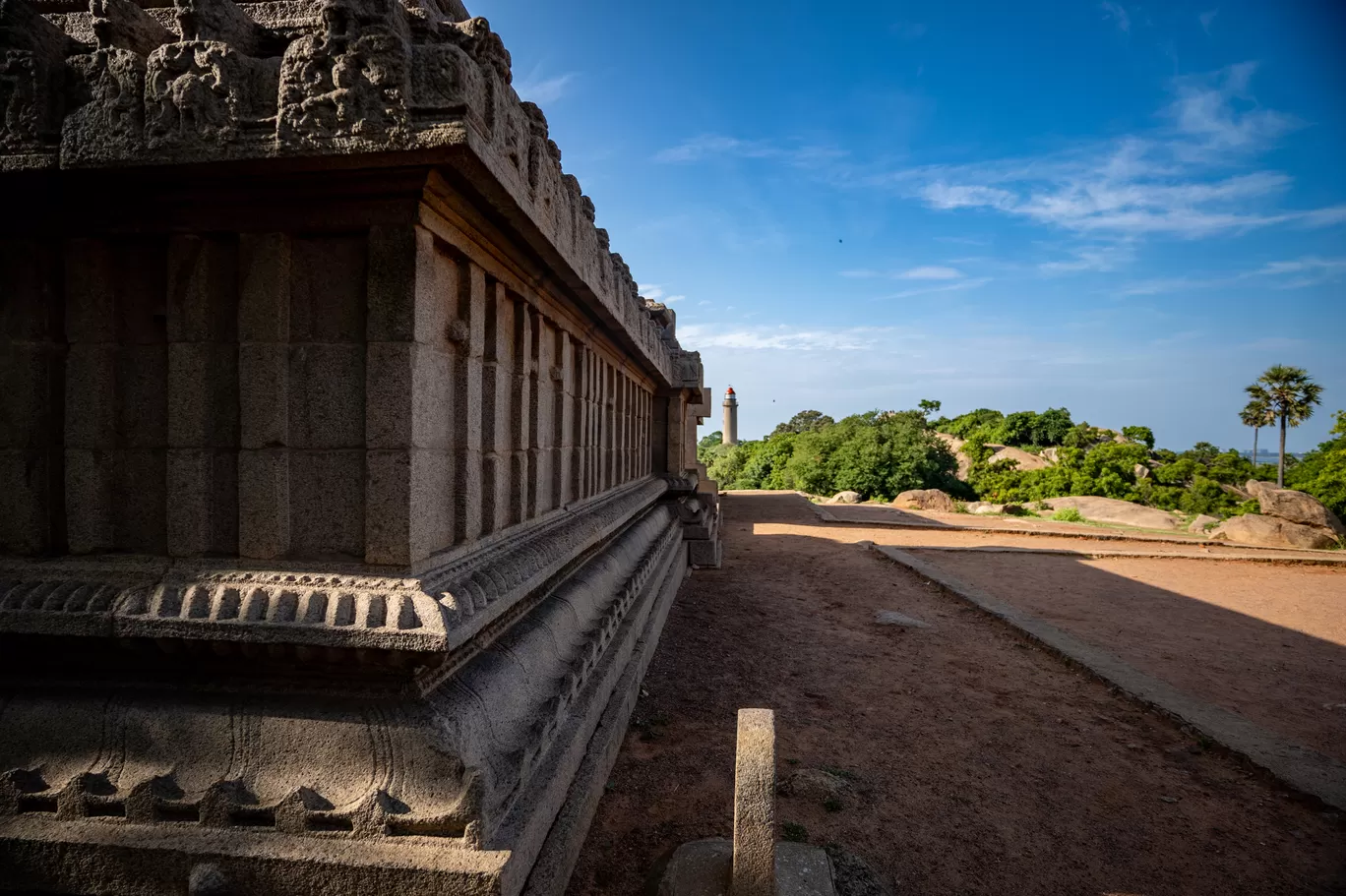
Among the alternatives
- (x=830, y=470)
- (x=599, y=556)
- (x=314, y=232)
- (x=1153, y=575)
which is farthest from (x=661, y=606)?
(x=830, y=470)

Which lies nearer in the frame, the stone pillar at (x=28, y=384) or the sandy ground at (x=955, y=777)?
the stone pillar at (x=28, y=384)

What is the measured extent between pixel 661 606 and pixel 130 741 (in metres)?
4.24

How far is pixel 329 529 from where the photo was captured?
2.35m

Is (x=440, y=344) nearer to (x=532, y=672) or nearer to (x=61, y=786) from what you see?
(x=532, y=672)

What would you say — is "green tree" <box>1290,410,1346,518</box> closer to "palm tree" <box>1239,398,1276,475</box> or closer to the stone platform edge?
"palm tree" <box>1239,398,1276,475</box>

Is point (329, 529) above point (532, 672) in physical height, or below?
above

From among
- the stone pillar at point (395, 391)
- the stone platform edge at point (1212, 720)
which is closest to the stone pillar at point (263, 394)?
the stone pillar at point (395, 391)

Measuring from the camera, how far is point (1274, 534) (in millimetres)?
14336

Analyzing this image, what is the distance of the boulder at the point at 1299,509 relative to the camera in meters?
15.3

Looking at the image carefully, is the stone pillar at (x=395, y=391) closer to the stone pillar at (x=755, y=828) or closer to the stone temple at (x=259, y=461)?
the stone temple at (x=259, y=461)

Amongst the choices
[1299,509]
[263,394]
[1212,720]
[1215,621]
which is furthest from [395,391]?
[1299,509]

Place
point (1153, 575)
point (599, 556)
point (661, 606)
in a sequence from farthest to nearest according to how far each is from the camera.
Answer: point (1153, 575) → point (661, 606) → point (599, 556)

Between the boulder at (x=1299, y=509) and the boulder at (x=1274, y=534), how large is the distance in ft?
2.76

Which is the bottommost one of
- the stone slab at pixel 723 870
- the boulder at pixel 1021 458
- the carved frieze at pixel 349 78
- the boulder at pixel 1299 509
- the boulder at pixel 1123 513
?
the boulder at pixel 1123 513
